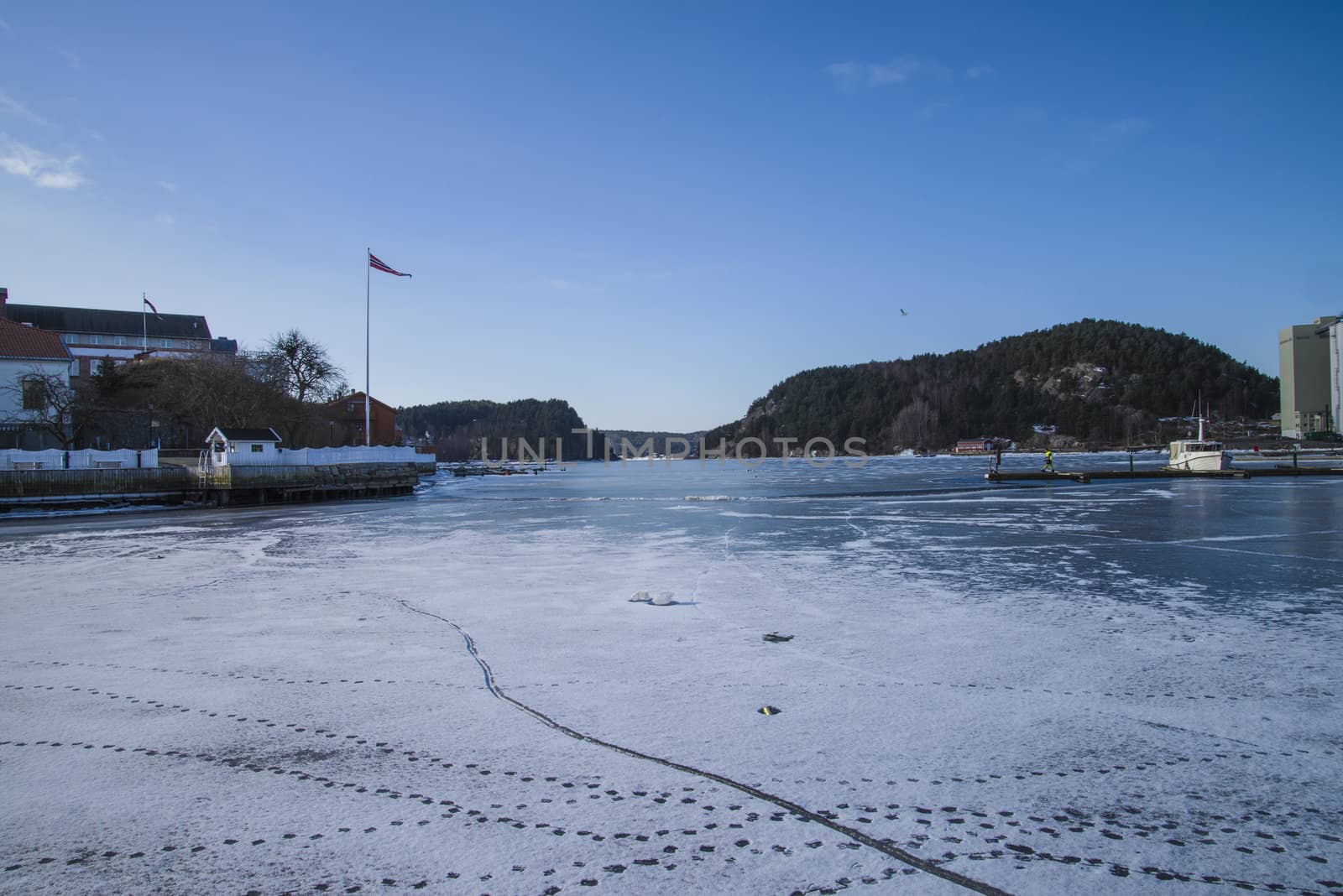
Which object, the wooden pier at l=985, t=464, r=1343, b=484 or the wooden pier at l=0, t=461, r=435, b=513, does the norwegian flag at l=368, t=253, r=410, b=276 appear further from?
the wooden pier at l=985, t=464, r=1343, b=484

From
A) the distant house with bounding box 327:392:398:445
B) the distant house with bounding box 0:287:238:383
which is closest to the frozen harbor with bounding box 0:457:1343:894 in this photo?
the distant house with bounding box 327:392:398:445

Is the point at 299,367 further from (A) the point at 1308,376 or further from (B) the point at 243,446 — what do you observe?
(A) the point at 1308,376

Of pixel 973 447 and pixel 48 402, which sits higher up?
pixel 48 402

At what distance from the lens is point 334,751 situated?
4.95 m

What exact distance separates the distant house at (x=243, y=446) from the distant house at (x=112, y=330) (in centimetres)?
4128

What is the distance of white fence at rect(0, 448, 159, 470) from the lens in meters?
33.3

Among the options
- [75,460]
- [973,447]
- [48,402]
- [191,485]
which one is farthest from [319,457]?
[973,447]

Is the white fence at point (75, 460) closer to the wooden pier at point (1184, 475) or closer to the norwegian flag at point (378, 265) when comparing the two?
the norwegian flag at point (378, 265)

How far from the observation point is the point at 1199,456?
4788 centimetres

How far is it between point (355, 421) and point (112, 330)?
31.8 metres

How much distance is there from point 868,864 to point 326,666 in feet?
17.3

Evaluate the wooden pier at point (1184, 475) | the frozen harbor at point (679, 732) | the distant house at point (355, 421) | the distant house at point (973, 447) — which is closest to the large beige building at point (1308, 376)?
the wooden pier at point (1184, 475)

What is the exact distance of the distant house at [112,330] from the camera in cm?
7694

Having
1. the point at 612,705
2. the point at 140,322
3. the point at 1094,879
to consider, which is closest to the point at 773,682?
the point at 612,705
